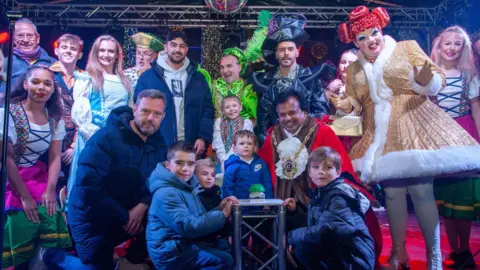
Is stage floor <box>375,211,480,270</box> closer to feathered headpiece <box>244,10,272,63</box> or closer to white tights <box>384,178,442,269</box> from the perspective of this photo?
white tights <box>384,178,442,269</box>

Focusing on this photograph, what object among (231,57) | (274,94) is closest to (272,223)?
(274,94)

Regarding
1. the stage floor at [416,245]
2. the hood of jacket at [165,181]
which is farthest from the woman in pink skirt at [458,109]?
the hood of jacket at [165,181]

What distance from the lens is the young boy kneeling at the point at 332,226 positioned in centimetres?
393

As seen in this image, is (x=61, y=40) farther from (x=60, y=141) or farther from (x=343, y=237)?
(x=343, y=237)

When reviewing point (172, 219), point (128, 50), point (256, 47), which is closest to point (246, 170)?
point (172, 219)

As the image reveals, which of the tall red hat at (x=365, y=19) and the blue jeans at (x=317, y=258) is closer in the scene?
the blue jeans at (x=317, y=258)

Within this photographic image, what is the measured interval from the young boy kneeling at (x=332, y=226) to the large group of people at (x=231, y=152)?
0.01 metres

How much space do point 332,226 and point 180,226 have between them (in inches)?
45.7

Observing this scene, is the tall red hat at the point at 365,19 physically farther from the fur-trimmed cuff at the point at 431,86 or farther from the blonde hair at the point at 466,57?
the blonde hair at the point at 466,57

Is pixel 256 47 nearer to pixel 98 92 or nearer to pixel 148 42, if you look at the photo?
pixel 148 42

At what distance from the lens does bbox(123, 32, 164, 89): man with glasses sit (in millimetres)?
5851

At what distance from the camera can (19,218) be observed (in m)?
4.62

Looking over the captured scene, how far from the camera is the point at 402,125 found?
14.3 feet

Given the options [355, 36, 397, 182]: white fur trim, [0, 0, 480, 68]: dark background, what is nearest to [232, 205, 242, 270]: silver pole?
[355, 36, 397, 182]: white fur trim
